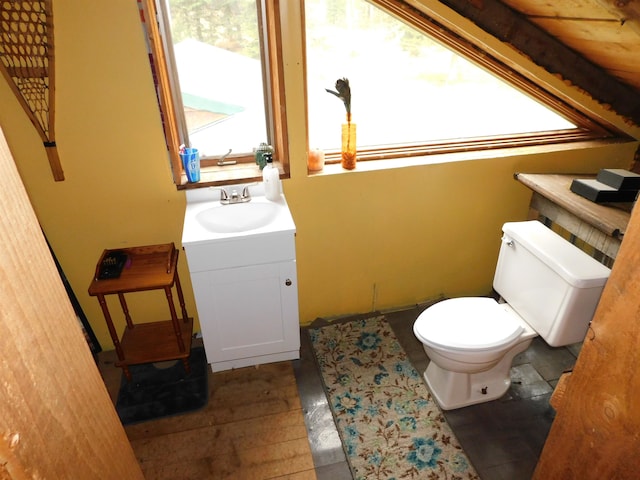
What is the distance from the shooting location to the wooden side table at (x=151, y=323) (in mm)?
1778

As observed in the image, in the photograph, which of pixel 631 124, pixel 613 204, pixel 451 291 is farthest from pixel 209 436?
pixel 631 124

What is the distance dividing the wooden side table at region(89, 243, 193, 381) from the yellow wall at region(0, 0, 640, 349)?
90 millimetres

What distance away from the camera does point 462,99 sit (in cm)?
216

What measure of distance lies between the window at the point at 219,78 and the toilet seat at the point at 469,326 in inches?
37.9

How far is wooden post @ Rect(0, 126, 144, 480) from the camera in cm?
37

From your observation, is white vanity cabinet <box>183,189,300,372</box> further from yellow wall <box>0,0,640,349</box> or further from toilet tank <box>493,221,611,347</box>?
toilet tank <box>493,221,611,347</box>

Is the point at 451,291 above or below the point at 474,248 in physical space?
below

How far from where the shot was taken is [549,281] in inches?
66.3

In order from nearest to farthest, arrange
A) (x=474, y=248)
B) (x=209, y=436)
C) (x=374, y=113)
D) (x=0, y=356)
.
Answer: (x=0, y=356) < (x=209, y=436) < (x=374, y=113) < (x=474, y=248)

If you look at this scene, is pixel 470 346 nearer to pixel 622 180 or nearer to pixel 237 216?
pixel 622 180

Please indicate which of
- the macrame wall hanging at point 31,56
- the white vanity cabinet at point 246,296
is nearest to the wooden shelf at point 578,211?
the white vanity cabinet at point 246,296

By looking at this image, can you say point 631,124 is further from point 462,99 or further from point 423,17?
point 423,17

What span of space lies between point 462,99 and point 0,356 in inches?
87.2

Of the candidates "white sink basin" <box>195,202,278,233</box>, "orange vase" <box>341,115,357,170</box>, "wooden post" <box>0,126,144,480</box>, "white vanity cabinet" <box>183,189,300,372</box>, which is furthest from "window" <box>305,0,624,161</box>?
"wooden post" <box>0,126,144,480</box>
